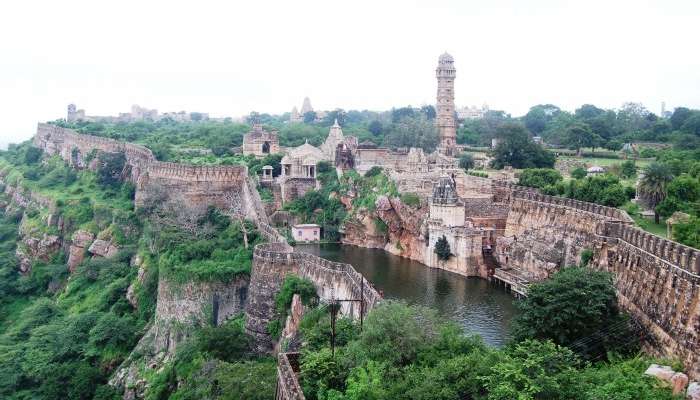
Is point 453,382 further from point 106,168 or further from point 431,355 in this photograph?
point 106,168

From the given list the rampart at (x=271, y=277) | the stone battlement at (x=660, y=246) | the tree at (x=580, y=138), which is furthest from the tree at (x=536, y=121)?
the rampart at (x=271, y=277)

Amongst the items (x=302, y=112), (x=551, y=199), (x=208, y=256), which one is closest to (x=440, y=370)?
(x=208, y=256)

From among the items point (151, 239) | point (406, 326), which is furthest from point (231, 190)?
point (406, 326)

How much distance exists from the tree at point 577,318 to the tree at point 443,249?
17461mm

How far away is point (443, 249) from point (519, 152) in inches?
754

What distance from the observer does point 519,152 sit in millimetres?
58844

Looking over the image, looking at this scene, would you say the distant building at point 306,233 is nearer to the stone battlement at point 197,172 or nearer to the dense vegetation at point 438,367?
the stone battlement at point 197,172

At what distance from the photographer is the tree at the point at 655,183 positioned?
121ft

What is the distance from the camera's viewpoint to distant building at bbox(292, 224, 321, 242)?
5353cm

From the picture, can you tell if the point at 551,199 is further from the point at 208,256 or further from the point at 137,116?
the point at 137,116

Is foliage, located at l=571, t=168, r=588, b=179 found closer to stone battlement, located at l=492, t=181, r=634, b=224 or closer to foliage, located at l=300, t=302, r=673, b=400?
stone battlement, located at l=492, t=181, r=634, b=224

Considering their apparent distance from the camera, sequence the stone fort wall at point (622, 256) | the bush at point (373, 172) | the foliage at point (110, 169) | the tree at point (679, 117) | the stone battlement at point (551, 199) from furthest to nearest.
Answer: the tree at point (679, 117), the bush at point (373, 172), the foliage at point (110, 169), the stone battlement at point (551, 199), the stone fort wall at point (622, 256)

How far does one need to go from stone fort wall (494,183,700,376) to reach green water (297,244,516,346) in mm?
3673

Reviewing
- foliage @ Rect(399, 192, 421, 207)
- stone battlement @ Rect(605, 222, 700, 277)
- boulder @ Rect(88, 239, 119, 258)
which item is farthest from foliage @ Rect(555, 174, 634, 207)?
boulder @ Rect(88, 239, 119, 258)
